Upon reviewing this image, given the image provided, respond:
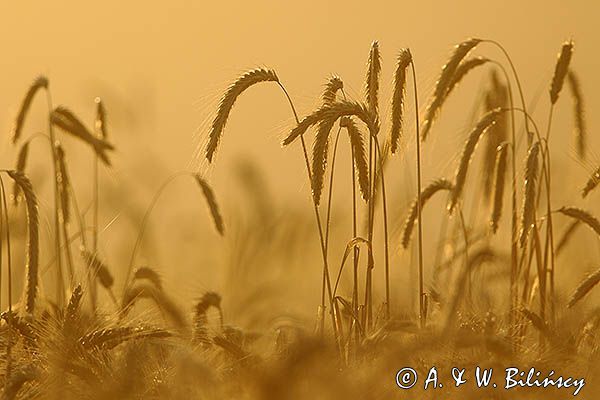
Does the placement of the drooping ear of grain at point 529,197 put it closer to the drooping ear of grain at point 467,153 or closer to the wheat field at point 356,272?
the wheat field at point 356,272

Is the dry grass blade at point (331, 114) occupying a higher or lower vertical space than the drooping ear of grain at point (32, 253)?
higher

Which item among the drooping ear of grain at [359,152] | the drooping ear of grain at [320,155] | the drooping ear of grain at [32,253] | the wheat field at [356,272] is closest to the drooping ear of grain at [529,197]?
the wheat field at [356,272]

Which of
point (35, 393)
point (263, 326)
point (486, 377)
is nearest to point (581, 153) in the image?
point (263, 326)

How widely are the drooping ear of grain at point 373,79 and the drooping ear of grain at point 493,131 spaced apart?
1196 mm

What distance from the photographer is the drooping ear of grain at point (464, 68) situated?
21.8ft

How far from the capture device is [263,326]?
6832 millimetres

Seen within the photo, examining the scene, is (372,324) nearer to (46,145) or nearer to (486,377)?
(486,377)

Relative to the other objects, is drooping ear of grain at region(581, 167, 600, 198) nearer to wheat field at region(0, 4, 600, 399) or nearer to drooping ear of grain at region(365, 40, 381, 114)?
wheat field at region(0, 4, 600, 399)

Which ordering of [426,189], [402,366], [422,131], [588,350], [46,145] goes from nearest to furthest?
[402,366], [588,350], [422,131], [426,189], [46,145]

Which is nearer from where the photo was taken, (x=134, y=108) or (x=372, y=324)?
(x=372, y=324)

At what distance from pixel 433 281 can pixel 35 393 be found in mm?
2774

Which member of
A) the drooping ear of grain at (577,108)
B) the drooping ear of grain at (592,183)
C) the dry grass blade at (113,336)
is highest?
the drooping ear of grain at (577,108)

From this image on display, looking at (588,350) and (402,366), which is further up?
(402,366)

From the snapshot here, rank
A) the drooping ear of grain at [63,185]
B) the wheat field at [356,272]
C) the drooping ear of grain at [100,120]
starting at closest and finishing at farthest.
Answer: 1. the wheat field at [356,272]
2. the drooping ear of grain at [63,185]
3. the drooping ear of grain at [100,120]
